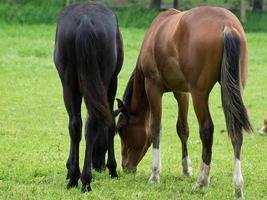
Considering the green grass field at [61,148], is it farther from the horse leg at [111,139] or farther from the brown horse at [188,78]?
the brown horse at [188,78]

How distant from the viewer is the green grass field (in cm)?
678

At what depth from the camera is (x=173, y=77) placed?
23.6 feet

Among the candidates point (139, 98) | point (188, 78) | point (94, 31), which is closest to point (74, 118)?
point (94, 31)

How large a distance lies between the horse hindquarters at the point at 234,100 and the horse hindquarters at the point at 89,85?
3.76 ft

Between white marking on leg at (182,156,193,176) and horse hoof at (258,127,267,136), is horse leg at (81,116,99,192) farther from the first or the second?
horse hoof at (258,127,267,136)

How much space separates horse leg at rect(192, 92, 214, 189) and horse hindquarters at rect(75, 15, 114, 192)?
880 mm

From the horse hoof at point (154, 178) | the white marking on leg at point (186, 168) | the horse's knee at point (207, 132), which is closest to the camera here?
the horse's knee at point (207, 132)

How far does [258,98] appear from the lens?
50.1 feet

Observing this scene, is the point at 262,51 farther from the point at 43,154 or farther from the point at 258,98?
the point at 43,154

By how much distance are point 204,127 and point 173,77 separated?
2.53 ft

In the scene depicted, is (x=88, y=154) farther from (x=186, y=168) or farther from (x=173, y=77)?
(x=186, y=168)

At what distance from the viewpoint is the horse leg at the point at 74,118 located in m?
6.66

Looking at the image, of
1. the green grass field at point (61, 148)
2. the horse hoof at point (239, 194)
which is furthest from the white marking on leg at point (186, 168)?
the horse hoof at point (239, 194)

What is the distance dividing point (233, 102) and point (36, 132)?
17.0 feet
